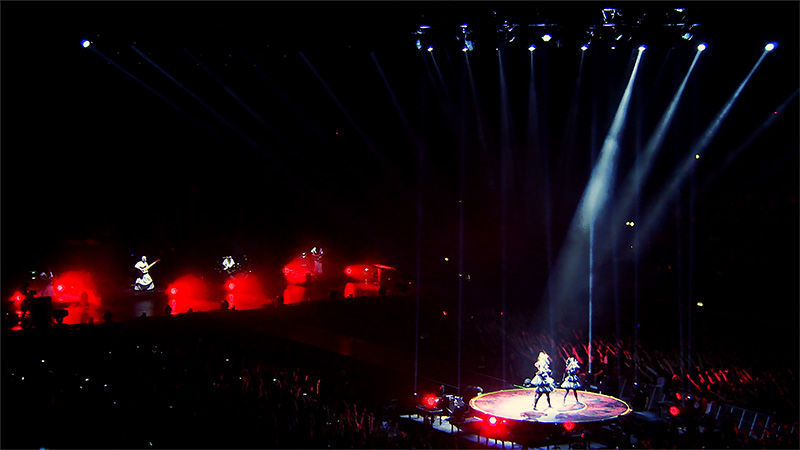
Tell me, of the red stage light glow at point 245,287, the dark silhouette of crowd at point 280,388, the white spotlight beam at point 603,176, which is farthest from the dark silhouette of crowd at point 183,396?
the white spotlight beam at point 603,176

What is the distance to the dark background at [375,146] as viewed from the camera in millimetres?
11016

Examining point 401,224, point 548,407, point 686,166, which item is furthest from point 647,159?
point 401,224

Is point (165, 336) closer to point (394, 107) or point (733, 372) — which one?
point (394, 107)

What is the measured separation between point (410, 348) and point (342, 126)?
26.0ft

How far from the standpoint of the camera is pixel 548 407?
36.8 feet

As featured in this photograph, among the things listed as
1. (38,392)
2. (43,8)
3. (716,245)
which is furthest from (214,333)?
(716,245)

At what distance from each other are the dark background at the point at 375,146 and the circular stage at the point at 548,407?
3943 mm

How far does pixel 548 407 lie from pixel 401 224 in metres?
10.5

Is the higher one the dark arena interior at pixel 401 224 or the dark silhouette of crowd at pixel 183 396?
the dark arena interior at pixel 401 224

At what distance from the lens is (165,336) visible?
13.3 meters

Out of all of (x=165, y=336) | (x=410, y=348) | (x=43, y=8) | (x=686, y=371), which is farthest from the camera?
(x=410, y=348)

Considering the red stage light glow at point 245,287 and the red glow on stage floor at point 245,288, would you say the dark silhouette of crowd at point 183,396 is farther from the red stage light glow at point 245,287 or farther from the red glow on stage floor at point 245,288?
the red stage light glow at point 245,287

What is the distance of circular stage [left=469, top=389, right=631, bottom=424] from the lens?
33.7 feet

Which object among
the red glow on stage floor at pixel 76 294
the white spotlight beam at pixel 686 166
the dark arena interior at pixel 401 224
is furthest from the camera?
the red glow on stage floor at pixel 76 294
